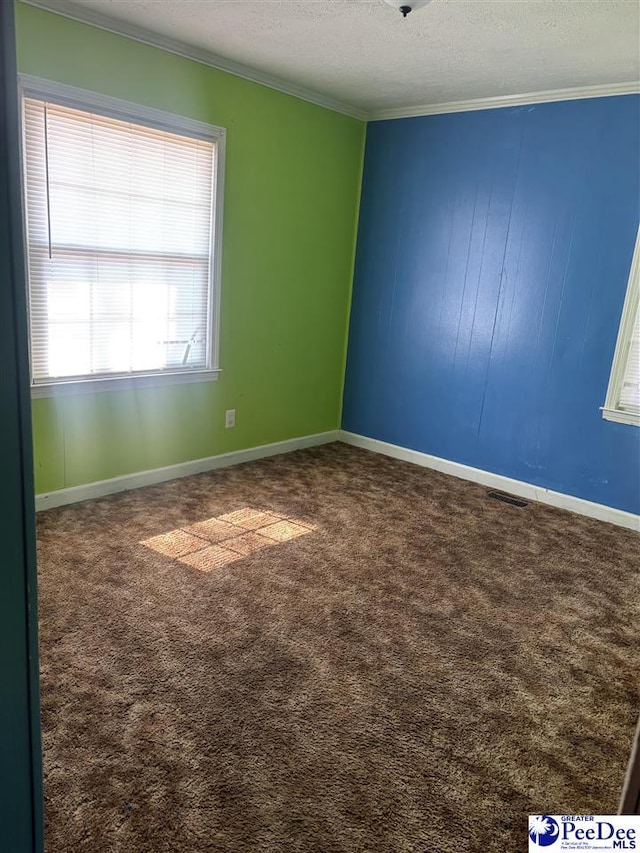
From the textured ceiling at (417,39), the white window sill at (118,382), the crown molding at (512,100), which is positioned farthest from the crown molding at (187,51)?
the white window sill at (118,382)

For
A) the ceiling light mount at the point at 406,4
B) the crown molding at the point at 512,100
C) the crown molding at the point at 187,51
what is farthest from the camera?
the crown molding at the point at 512,100

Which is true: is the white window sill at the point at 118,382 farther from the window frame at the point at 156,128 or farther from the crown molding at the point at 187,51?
the crown molding at the point at 187,51

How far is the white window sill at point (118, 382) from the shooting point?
320 centimetres

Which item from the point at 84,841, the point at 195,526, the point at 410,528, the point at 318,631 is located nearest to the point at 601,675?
the point at 318,631

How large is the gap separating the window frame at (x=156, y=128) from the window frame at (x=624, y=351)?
7.89 feet

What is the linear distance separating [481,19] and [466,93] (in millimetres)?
1192

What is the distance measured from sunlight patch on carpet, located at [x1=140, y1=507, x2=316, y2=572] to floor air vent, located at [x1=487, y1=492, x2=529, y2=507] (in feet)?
4.41

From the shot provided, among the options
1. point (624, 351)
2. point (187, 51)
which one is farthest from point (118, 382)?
point (624, 351)

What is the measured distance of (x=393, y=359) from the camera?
4652 mm

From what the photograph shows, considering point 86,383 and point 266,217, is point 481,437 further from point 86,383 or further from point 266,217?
point 86,383

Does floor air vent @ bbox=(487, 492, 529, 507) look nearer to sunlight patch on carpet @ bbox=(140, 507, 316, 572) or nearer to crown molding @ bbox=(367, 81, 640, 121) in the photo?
sunlight patch on carpet @ bbox=(140, 507, 316, 572)

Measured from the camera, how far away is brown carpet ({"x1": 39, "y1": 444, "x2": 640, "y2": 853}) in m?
1.63

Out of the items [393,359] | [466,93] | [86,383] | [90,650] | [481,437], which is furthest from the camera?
[393,359]

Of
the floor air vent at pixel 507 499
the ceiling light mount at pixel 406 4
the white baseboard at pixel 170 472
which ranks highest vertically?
the ceiling light mount at pixel 406 4
